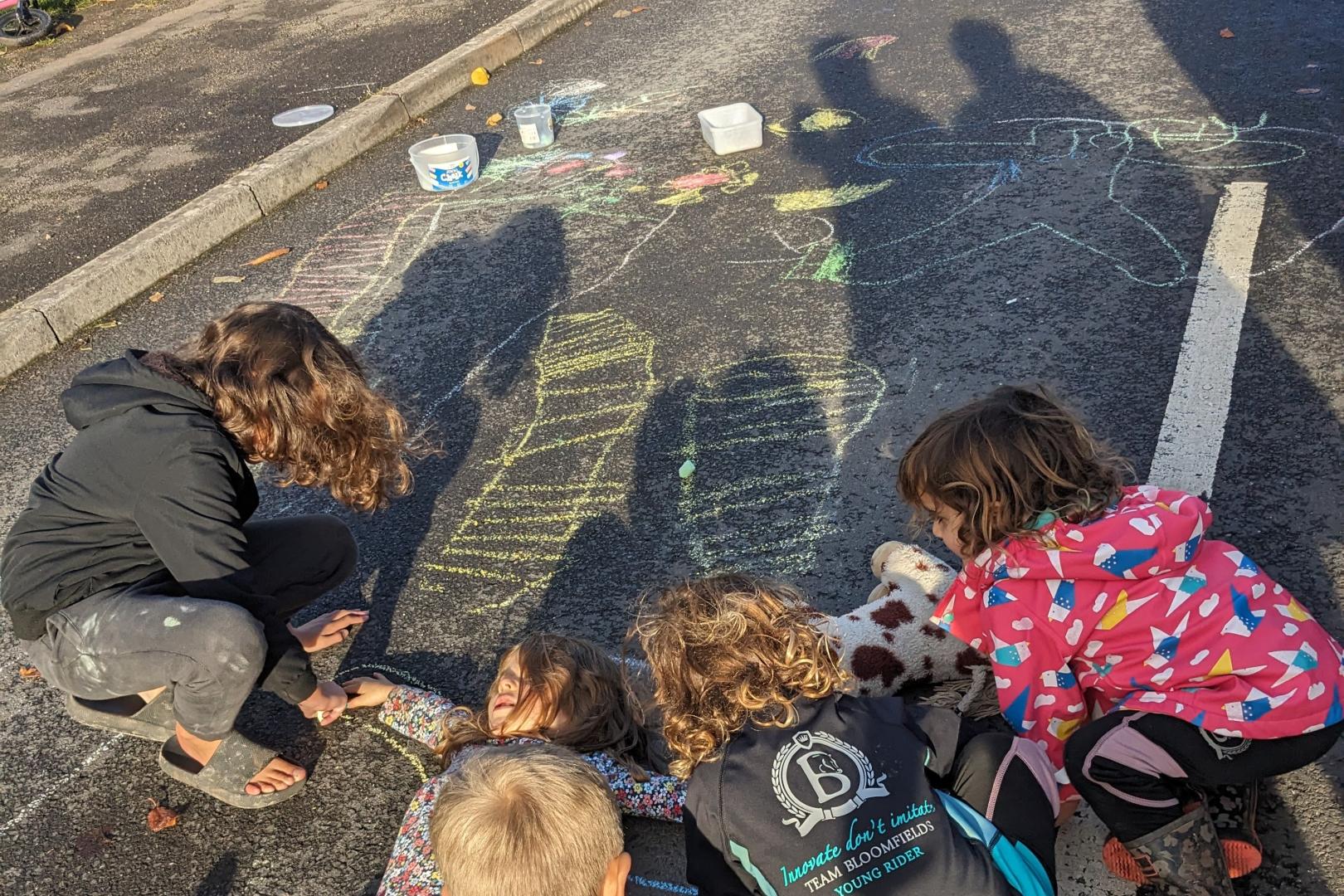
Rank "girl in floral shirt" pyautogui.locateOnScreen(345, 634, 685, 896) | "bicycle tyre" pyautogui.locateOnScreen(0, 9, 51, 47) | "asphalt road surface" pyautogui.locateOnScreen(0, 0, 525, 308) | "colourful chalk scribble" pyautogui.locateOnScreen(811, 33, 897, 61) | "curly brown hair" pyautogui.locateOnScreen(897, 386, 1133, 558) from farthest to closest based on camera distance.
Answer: "bicycle tyre" pyautogui.locateOnScreen(0, 9, 51, 47), "colourful chalk scribble" pyautogui.locateOnScreen(811, 33, 897, 61), "asphalt road surface" pyautogui.locateOnScreen(0, 0, 525, 308), "girl in floral shirt" pyautogui.locateOnScreen(345, 634, 685, 896), "curly brown hair" pyautogui.locateOnScreen(897, 386, 1133, 558)

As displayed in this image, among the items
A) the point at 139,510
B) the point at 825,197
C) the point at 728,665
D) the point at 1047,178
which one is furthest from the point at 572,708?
the point at 1047,178

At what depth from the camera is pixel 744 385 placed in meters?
3.43

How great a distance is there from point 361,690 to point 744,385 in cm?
148

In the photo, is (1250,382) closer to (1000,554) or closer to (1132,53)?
(1000,554)

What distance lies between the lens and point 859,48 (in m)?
6.03

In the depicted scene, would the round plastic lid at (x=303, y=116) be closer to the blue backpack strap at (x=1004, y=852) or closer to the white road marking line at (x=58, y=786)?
the white road marking line at (x=58, y=786)

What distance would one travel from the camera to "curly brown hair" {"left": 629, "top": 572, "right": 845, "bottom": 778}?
72.2 inches

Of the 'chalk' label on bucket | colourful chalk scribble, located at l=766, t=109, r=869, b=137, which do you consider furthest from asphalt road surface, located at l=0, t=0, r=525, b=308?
colourful chalk scribble, located at l=766, t=109, r=869, b=137

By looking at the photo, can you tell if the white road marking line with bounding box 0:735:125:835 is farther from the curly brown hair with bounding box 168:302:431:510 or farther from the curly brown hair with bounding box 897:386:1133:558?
the curly brown hair with bounding box 897:386:1133:558

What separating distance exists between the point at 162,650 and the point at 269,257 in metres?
2.94

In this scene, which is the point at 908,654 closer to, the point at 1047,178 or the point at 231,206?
the point at 1047,178

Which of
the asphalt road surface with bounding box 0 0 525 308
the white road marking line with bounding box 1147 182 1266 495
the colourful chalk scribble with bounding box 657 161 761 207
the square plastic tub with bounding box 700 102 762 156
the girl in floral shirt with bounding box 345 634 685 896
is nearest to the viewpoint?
the girl in floral shirt with bounding box 345 634 685 896

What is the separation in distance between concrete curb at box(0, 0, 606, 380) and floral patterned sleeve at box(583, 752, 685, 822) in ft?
10.9

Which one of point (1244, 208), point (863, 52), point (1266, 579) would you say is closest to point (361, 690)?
point (1266, 579)
